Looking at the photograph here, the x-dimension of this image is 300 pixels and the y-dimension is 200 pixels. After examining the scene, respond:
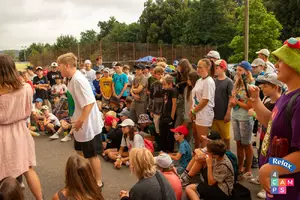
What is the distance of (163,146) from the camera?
596 centimetres

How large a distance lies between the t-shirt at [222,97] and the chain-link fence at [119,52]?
16557 millimetres

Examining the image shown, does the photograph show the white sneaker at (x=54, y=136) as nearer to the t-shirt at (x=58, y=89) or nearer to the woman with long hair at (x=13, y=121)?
the t-shirt at (x=58, y=89)

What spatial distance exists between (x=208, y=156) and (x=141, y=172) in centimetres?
127

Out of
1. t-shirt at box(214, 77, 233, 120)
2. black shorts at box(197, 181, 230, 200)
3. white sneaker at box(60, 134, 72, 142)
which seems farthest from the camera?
white sneaker at box(60, 134, 72, 142)

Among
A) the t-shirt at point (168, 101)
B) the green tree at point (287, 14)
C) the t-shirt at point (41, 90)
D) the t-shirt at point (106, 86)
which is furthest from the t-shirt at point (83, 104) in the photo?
the green tree at point (287, 14)

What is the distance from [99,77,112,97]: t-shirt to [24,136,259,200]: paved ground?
1.97 m

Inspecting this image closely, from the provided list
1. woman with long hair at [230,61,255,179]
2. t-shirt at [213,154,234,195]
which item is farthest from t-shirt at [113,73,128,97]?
t-shirt at [213,154,234,195]

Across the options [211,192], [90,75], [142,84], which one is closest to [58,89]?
[90,75]

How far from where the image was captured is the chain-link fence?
21234 millimetres

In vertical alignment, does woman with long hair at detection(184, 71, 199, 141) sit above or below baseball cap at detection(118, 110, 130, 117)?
above

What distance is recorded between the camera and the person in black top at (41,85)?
8.77m

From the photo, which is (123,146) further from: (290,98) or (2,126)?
(290,98)

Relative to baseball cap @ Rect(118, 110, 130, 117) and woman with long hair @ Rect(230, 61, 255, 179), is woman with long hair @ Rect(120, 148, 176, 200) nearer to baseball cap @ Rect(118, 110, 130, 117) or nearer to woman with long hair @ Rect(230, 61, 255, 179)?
woman with long hair @ Rect(230, 61, 255, 179)

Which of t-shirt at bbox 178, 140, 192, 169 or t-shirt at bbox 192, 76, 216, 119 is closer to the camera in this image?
t-shirt at bbox 192, 76, 216, 119
